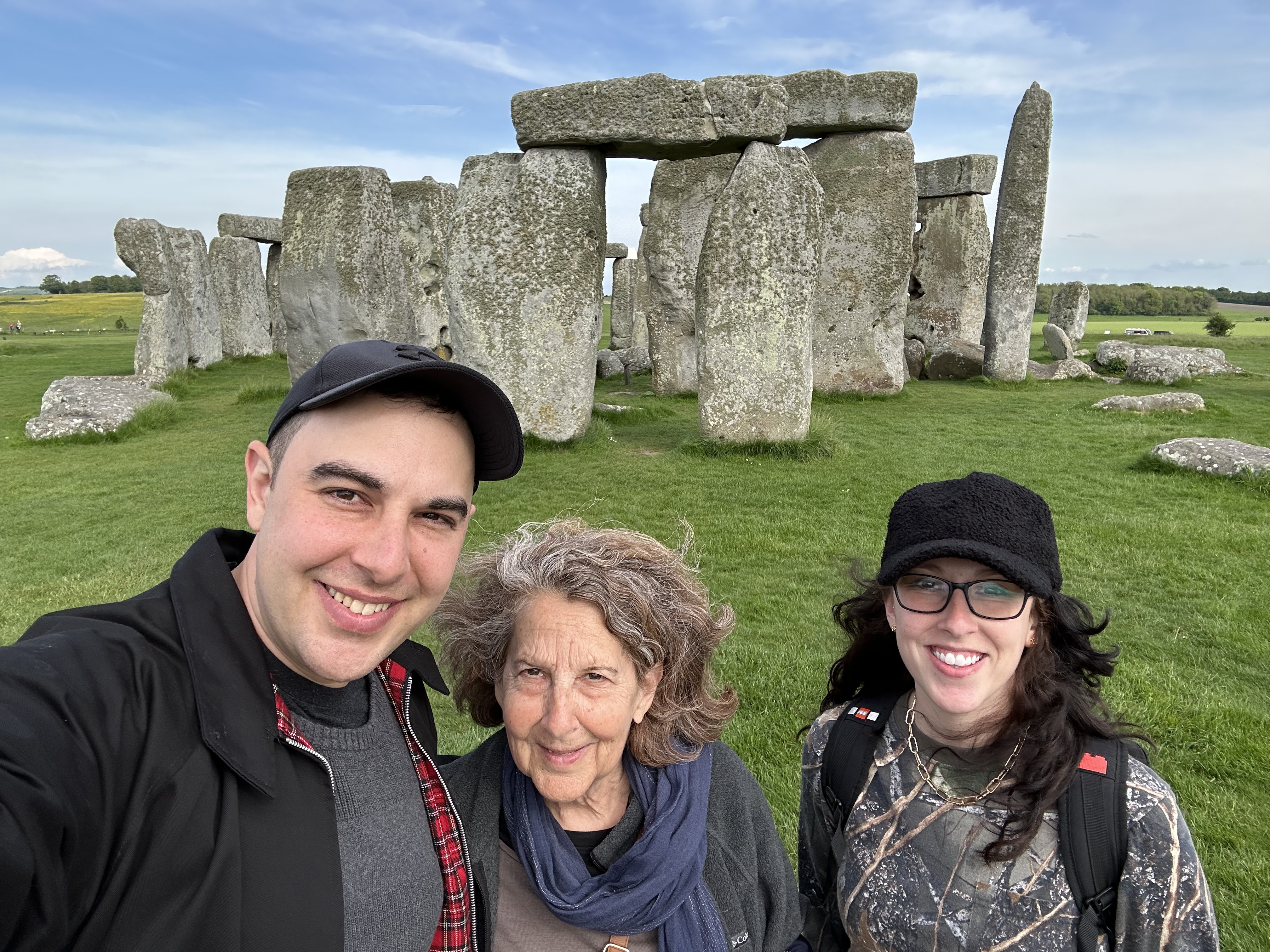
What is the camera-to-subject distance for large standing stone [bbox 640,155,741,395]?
37.6ft

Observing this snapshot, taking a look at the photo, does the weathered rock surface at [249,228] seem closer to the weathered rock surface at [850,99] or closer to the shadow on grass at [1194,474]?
the weathered rock surface at [850,99]

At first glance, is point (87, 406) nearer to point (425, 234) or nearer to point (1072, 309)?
point (425, 234)

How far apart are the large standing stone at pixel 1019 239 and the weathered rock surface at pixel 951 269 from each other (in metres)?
0.66

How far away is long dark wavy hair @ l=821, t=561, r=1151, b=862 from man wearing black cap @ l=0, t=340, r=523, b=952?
884 millimetres

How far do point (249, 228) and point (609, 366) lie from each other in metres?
8.95

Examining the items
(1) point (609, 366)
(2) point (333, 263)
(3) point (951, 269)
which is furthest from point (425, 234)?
(3) point (951, 269)

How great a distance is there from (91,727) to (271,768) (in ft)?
0.76

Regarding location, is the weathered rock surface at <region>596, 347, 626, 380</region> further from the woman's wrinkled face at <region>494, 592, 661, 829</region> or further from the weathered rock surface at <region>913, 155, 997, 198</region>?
the woman's wrinkled face at <region>494, 592, 661, 829</region>

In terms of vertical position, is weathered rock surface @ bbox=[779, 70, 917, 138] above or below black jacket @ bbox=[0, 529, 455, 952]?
above

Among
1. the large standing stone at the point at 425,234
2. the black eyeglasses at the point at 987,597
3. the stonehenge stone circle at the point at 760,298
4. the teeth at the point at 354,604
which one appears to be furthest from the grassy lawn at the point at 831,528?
the large standing stone at the point at 425,234

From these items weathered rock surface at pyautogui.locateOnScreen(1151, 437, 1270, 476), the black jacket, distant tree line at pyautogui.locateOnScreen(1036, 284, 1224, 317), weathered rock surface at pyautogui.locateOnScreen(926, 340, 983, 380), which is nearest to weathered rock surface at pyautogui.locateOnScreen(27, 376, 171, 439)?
the black jacket

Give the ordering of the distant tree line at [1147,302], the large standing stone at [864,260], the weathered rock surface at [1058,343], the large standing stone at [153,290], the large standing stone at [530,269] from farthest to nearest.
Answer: the distant tree line at [1147,302], the weathered rock surface at [1058,343], the large standing stone at [153,290], the large standing stone at [864,260], the large standing stone at [530,269]

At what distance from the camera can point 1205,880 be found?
1379 millimetres

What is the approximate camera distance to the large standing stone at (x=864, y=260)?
438 inches
